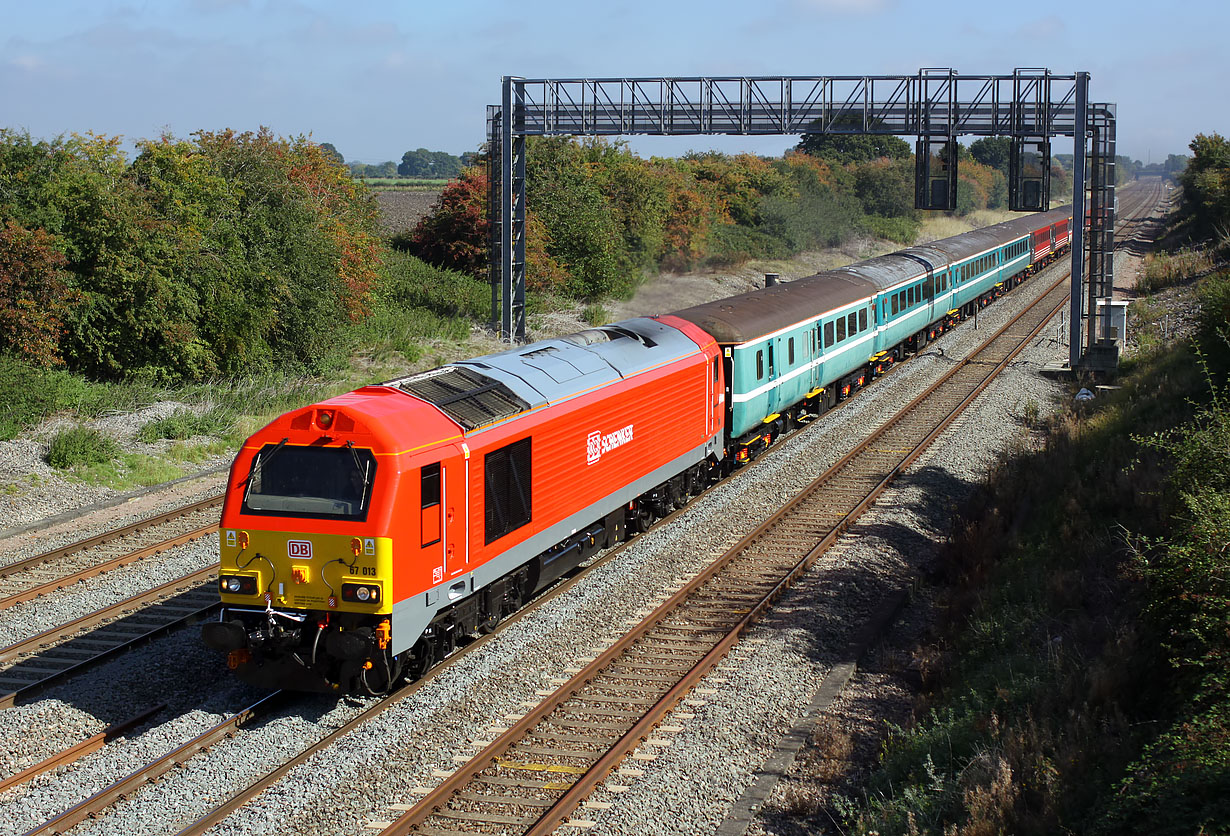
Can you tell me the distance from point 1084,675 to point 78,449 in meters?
17.4

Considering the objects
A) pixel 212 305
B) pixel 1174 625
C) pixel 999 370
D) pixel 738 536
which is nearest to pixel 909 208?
pixel 999 370

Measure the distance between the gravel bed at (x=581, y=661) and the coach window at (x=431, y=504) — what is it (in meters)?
1.71

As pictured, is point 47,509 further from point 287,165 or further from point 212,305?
point 287,165

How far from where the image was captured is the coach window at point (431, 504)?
1065 centimetres

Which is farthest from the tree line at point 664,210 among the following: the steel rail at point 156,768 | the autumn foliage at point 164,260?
the steel rail at point 156,768

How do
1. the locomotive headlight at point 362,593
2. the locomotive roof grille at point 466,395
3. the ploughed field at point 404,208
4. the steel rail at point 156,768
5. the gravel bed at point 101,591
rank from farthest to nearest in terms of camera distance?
the ploughed field at point 404,208
the gravel bed at point 101,591
the locomotive roof grille at point 466,395
the locomotive headlight at point 362,593
the steel rail at point 156,768

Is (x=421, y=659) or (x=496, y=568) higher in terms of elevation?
(x=496, y=568)

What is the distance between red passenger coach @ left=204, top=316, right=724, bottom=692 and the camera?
10305mm

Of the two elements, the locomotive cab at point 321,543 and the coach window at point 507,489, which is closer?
the locomotive cab at point 321,543

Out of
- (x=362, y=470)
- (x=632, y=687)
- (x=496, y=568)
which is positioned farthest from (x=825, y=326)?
(x=362, y=470)

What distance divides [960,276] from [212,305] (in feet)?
82.1

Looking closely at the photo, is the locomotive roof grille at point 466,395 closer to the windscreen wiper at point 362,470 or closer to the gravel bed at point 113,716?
the windscreen wiper at point 362,470

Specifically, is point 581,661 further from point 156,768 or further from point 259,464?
point 156,768

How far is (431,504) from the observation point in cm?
1075
